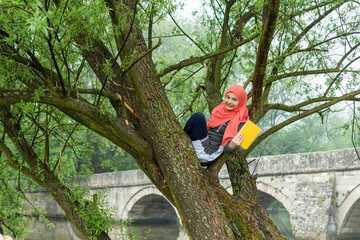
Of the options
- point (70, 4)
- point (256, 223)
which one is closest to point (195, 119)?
point (256, 223)

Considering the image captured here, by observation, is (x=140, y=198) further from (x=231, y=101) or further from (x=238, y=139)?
(x=238, y=139)

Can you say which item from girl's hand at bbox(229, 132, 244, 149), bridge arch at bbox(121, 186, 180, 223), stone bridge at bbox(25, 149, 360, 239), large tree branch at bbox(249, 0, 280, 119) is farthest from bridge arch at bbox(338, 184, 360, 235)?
girl's hand at bbox(229, 132, 244, 149)

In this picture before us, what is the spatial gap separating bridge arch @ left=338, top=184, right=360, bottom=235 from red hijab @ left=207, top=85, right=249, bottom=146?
400 inches

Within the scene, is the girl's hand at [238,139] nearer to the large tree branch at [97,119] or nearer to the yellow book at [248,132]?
the yellow book at [248,132]

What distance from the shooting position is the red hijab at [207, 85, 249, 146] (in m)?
2.90

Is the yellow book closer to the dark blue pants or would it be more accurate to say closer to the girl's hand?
the girl's hand

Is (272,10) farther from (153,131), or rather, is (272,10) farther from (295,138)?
(295,138)

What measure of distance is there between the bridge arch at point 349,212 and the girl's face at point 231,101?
10.2 meters

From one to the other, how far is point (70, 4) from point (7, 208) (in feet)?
15.9

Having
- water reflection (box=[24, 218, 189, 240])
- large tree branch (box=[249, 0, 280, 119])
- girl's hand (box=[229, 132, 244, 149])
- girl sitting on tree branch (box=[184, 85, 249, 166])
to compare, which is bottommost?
water reflection (box=[24, 218, 189, 240])

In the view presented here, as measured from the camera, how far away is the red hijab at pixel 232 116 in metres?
2.90

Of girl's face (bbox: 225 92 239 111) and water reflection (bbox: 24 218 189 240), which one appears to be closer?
girl's face (bbox: 225 92 239 111)

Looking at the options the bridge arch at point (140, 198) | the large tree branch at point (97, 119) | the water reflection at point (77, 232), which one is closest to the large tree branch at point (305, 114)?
the large tree branch at point (97, 119)

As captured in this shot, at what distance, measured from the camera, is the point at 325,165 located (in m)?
12.3
